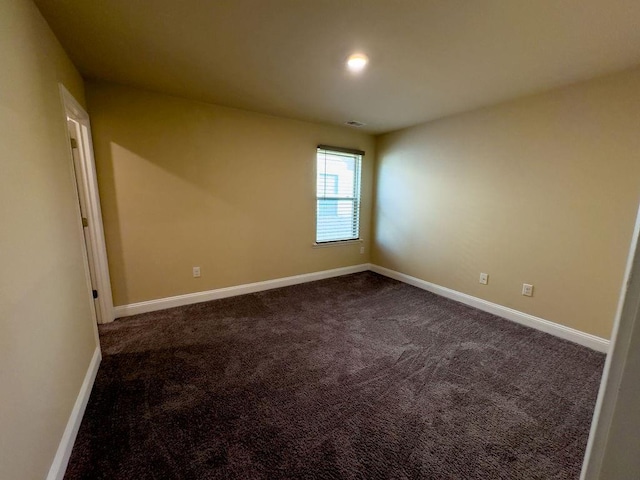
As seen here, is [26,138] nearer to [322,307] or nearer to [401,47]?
[401,47]

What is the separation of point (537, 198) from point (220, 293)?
140 inches

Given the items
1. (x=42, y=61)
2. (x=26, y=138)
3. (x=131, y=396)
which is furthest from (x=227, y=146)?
(x=131, y=396)

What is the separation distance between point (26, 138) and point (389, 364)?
2573mm

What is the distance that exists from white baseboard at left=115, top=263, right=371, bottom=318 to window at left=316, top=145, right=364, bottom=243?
0.54 m

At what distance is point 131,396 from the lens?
1788mm

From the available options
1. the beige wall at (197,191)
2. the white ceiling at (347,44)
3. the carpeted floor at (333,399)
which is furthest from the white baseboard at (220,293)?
the white ceiling at (347,44)

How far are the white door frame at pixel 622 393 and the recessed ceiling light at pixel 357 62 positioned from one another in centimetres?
208

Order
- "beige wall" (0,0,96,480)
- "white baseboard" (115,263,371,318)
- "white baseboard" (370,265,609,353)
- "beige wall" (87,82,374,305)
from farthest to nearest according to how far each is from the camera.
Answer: "white baseboard" (115,263,371,318) → "beige wall" (87,82,374,305) → "white baseboard" (370,265,609,353) → "beige wall" (0,0,96,480)

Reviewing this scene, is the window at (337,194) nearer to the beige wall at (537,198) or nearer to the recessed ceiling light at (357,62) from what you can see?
the beige wall at (537,198)

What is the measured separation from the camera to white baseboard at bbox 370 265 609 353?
243 centimetres

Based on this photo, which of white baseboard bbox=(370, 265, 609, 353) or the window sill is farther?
the window sill

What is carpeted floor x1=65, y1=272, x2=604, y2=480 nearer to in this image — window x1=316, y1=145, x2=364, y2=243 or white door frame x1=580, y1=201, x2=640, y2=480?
white door frame x1=580, y1=201, x2=640, y2=480

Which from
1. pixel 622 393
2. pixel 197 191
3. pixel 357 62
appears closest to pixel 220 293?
pixel 197 191

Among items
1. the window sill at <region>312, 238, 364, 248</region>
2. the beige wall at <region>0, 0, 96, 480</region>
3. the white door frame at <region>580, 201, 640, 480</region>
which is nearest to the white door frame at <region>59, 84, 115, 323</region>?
the beige wall at <region>0, 0, 96, 480</region>
